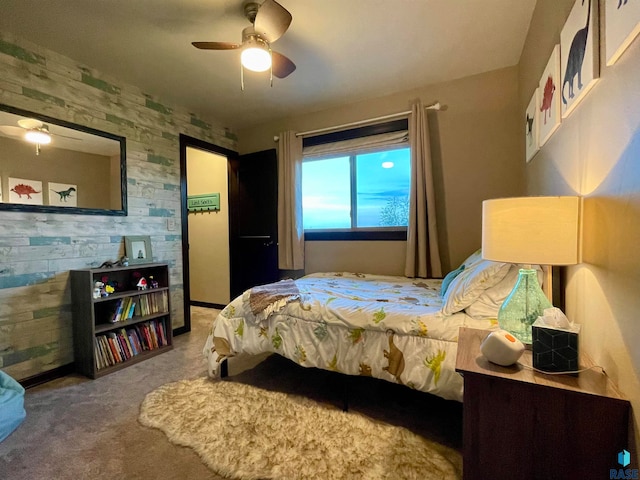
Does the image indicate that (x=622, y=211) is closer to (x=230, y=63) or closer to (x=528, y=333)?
(x=528, y=333)

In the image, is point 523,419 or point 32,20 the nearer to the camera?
point 523,419

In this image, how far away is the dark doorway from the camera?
12.2 feet

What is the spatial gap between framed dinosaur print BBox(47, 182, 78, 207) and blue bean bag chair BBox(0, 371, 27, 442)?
4.01 ft

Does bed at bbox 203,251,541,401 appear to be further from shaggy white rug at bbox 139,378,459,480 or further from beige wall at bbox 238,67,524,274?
beige wall at bbox 238,67,524,274

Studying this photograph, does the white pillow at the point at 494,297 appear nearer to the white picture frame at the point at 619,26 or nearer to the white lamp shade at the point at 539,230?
the white lamp shade at the point at 539,230

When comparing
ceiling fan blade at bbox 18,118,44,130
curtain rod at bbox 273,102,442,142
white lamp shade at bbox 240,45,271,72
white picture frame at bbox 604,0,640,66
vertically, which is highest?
curtain rod at bbox 273,102,442,142

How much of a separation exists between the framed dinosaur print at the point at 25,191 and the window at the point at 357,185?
238 centimetres

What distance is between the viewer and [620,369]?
834mm

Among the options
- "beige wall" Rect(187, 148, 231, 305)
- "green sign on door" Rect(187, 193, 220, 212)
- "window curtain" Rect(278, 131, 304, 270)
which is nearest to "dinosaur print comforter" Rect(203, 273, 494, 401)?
"window curtain" Rect(278, 131, 304, 270)

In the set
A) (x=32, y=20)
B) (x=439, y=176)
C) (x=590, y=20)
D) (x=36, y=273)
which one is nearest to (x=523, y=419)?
(x=590, y=20)

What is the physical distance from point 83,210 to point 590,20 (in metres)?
3.23

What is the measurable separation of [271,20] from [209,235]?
323 centimetres

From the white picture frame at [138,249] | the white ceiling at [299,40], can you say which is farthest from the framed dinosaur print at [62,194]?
the white ceiling at [299,40]

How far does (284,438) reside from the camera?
60.0 inches
